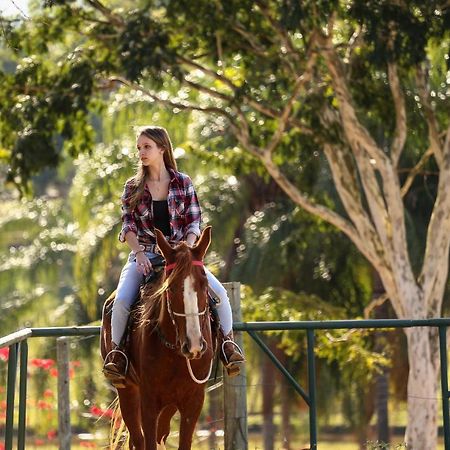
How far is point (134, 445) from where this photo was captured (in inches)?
346

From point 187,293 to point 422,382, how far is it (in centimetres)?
1075

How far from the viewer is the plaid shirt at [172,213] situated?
8359 mm

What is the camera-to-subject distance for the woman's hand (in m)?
8.24

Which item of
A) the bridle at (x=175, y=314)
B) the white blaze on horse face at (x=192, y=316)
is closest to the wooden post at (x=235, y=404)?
the bridle at (x=175, y=314)

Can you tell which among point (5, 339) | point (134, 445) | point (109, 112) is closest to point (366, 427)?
point (109, 112)

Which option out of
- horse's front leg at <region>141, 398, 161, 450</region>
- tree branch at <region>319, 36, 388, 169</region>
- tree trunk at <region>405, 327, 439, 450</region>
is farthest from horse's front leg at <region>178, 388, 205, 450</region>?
tree trunk at <region>405, 327, 439, 450</region>

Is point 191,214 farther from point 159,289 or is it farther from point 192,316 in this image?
point 192,316

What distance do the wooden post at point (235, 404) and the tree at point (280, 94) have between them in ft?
22.6

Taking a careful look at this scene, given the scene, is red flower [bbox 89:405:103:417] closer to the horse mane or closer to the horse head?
the horse mane

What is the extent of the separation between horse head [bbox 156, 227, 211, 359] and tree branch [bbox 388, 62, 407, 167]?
9692 mm

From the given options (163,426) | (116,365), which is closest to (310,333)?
(163,426)

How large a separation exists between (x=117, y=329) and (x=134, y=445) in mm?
939

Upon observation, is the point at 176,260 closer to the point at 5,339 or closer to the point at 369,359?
the point at 5,339

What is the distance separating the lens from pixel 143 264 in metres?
8.24
